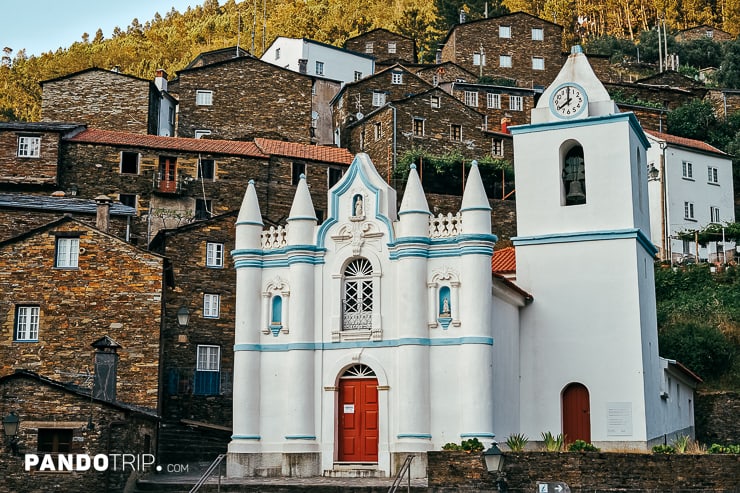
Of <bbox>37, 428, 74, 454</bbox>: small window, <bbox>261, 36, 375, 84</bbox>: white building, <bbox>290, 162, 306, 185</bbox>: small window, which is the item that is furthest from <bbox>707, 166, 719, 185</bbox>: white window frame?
<bbox>37, 428, 74, 454</bbox>: small window

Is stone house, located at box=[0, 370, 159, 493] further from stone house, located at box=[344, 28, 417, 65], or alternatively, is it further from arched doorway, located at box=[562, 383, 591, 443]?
stone house, located at box=[344, 28, 417, 65]

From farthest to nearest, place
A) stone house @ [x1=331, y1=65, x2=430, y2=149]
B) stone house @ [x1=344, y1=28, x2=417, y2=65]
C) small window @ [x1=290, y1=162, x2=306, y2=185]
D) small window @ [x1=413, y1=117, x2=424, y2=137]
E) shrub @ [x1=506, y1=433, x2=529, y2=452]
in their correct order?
stone house @ [x1=344, y1=28, x2=417, y2=65] → stone house @ [x1=331, y1=65, x2=430, y2=149] → small window @ [x1=413, y1=117, x2=424, y2=137] → small window @ [x1=290, y1=162, x2=306, y2=185] → shrub @ [x1=506, y1=433, x2=529, y2=452]

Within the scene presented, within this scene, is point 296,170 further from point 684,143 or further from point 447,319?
point 447,319

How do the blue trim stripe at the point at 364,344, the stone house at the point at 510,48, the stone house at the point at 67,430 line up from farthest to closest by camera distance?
the stone house at the point at 510,48 → the blue trim stripe at the point at 364,344 → the stone house at the point at 67,430

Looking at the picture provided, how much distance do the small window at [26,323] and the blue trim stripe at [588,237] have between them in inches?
643

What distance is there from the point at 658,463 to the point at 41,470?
16.0 metres

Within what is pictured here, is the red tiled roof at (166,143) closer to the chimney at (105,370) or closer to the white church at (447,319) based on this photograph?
the white church at (447,319)

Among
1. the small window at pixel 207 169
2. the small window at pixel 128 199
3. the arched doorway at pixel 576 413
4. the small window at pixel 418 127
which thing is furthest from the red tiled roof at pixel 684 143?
the arched doorway at pixel 576 413

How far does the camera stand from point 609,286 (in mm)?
33156

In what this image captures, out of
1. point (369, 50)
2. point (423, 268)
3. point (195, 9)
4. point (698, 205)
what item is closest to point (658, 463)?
point (423, 268)

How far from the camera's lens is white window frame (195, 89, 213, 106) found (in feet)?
218

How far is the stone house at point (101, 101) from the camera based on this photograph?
63938 millimetres

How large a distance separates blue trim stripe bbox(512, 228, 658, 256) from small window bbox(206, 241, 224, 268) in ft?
53.1

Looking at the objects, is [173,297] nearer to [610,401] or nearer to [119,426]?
[119,426]
